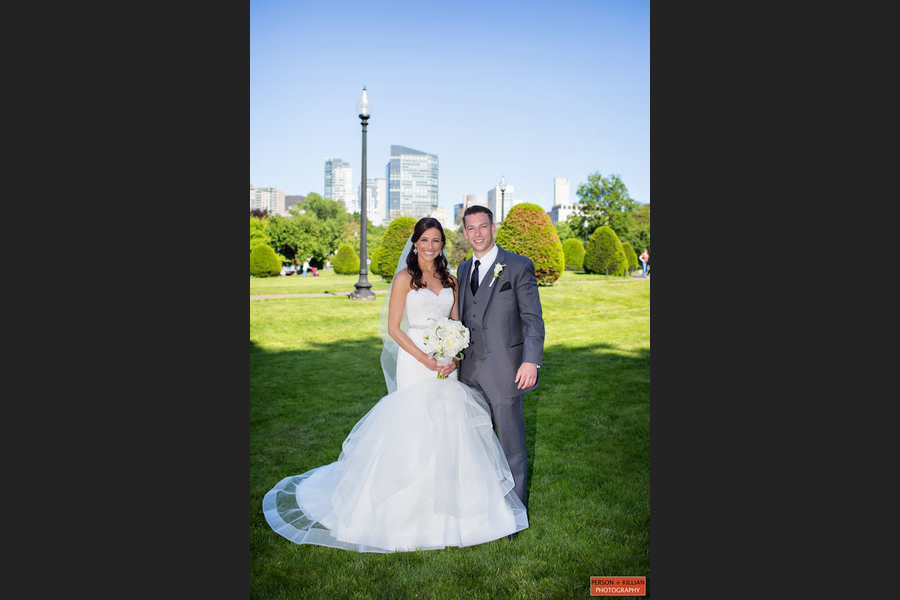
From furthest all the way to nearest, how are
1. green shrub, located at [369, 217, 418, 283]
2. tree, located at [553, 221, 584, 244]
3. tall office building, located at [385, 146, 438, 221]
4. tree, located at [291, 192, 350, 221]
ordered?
tree, located at [291, 192, 350, 221]
tree, located at [553, 221, 584, 244]
green shrub, located at [369, 217, 418, 283]
tall office building, located at [385, 146, 438, 221]

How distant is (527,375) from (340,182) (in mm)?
80621

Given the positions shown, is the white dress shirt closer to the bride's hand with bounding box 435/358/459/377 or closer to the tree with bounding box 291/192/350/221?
the bride's hand with bounding box 435/358/459/377

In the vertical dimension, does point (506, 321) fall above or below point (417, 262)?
below

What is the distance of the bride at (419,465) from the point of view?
367 cm

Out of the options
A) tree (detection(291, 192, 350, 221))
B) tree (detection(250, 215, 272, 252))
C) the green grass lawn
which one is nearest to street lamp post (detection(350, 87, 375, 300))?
the green grass lawn

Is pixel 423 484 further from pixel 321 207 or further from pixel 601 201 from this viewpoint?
pixel 321 207

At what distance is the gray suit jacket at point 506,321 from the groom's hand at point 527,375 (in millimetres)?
55

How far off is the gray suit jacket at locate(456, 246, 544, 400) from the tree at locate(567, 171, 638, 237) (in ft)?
121

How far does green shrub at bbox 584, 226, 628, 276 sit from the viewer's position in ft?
76.8

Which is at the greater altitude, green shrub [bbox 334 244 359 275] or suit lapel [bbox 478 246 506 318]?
green shrub [bbox 334 244 359 275]

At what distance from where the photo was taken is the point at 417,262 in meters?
4.08

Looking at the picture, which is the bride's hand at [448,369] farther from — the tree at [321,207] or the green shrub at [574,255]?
the tree at [321,207]

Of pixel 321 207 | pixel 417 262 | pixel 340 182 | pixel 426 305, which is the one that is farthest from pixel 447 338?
pixel 340 182

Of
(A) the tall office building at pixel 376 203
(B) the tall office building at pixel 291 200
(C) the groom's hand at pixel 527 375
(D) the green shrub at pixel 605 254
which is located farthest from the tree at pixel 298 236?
(A) the tall office building at pixel 376 203
